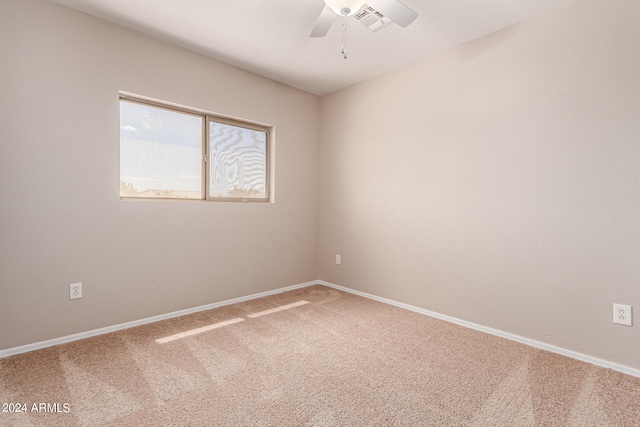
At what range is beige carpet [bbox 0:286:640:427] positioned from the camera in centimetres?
148

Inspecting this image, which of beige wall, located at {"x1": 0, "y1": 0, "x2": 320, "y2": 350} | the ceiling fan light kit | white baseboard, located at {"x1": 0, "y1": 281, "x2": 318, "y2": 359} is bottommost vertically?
white baseboard, located at {"x1": 0, "y1": 281, "x2": 318, "y2": 359}

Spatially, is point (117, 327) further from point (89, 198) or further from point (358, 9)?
point (358, 9)

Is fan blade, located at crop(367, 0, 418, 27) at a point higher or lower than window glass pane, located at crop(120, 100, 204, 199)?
higher

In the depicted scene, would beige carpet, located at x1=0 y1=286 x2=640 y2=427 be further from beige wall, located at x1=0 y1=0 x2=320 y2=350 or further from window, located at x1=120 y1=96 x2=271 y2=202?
window, located at x1=120 y1=96 x2=271 y2=202

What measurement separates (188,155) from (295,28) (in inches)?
57.2

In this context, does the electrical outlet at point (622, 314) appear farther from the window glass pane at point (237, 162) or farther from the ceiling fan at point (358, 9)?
the window glass pane at point (237, 162)

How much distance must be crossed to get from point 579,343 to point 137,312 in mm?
3254

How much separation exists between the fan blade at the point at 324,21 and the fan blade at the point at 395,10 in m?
0.23

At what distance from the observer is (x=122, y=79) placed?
2438mm

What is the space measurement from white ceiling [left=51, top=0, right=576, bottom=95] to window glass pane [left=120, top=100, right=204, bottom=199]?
633mm

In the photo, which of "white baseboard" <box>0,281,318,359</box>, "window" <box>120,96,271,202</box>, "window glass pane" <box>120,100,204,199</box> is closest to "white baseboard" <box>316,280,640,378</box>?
"white baseboard" <box>0,281,318,359</box>

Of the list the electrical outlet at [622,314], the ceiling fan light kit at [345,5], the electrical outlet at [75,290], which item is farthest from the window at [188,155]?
the electrical outlet at [622,314]

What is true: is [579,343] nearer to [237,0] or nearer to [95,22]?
[237,0]

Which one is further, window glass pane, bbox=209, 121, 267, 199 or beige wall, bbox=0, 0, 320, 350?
window glass pane, bbox=209, 121, 267, 199
